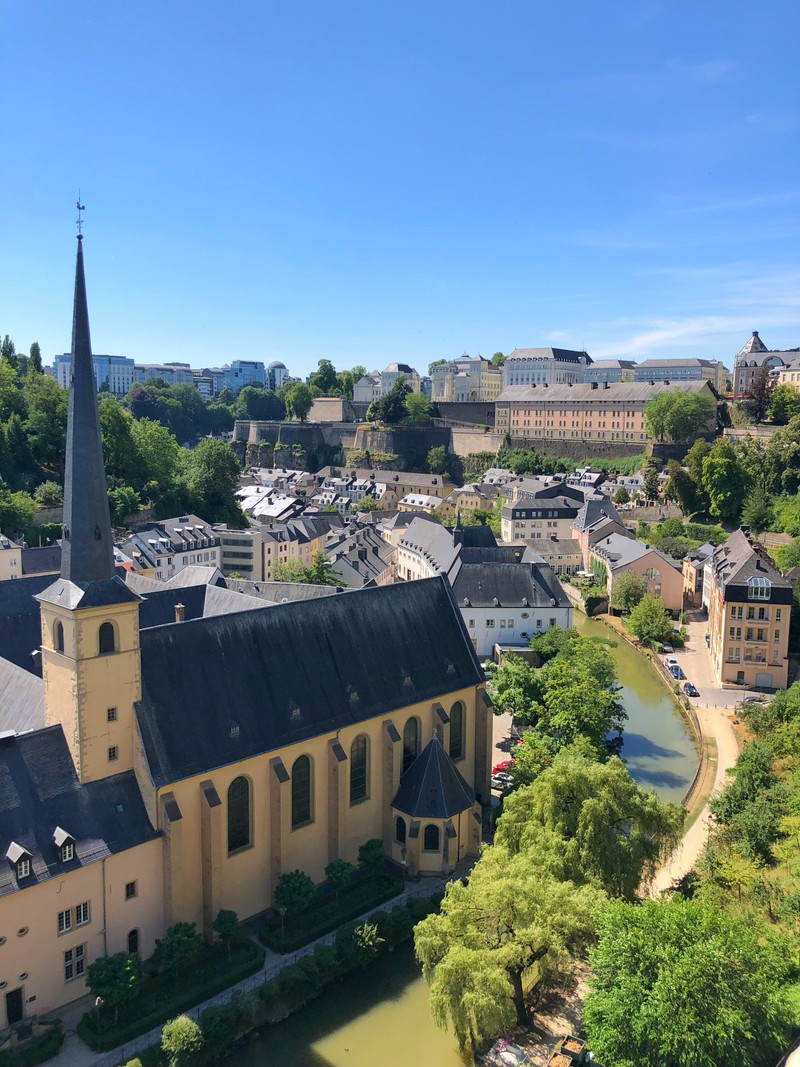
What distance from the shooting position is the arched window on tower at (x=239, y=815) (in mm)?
27172

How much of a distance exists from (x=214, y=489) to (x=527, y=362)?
3891 inches

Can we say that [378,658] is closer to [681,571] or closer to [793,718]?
[793,718]

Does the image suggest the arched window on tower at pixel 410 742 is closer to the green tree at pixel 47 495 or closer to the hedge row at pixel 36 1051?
the hedge row at pixel 36 1051

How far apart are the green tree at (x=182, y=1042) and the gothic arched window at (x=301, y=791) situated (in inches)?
317

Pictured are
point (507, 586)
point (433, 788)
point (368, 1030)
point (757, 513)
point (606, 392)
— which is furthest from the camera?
point (606, 392)

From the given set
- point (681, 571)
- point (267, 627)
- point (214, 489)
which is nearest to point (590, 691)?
point (267, 627)

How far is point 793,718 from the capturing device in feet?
135

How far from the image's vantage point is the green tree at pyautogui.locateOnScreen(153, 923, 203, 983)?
24250 millimetres

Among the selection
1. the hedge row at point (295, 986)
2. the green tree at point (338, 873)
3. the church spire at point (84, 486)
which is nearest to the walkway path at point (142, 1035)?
the hedge row at point (295, 986)

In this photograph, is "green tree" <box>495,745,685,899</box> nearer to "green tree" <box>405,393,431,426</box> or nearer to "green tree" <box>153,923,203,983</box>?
"green tree" <box>153,923,203,983</box>

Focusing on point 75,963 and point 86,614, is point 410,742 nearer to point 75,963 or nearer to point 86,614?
point 75,963

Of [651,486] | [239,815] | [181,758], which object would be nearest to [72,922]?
[181,758]

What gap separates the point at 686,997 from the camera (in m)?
18.2

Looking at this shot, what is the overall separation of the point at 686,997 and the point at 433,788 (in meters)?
14.3
